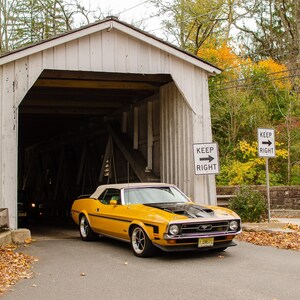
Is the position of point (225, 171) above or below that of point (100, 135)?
below

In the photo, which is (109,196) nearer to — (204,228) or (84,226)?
(84,226)

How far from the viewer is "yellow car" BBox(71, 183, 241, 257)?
8.60m

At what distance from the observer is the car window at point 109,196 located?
1074 centimetres

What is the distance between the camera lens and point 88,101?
760 inches

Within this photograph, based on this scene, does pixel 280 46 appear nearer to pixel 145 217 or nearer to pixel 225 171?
pixel 225 171

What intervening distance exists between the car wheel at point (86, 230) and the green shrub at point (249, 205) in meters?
4.77

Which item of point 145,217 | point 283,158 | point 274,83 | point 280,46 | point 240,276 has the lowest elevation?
point 240,276

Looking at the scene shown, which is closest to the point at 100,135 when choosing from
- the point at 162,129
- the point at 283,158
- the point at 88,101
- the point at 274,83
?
the point at 88,101

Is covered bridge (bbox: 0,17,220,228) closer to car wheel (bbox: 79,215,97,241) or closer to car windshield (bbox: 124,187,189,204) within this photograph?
car wheel (bbox: 79,215,97,241)

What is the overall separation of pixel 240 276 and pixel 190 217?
5.74ft

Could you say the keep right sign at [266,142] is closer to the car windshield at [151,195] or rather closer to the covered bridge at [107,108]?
the covered bridge at [107,108]

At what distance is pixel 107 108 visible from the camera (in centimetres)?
2055

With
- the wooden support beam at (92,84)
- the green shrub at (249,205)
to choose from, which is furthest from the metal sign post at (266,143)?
the wooden support beam at (92,84)

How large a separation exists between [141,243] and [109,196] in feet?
7.56
